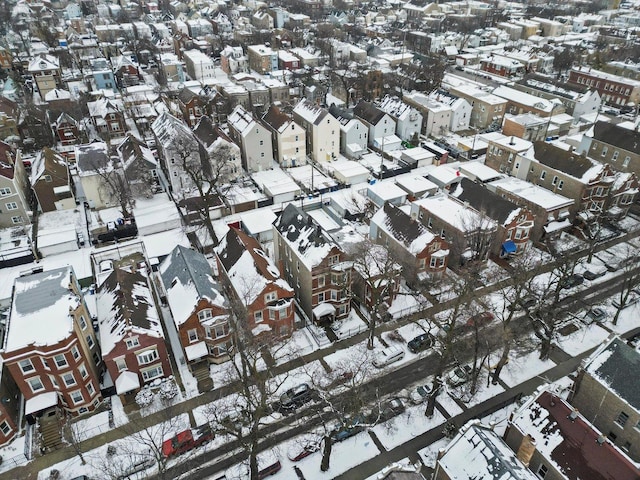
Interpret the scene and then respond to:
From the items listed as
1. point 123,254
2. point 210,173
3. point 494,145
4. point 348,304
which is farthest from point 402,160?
point 123,254

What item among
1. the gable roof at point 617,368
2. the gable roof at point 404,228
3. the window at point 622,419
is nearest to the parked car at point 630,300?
the gable roof at point 617,368

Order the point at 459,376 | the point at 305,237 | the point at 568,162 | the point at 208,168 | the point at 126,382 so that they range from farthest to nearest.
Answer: the point at 208,168
the point at 568,162
the point at 305,237
the point at 459,376
the point at 126,382

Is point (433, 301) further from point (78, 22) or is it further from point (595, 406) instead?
point (78, 22)

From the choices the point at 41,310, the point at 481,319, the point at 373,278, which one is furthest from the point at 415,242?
the point at 41,310

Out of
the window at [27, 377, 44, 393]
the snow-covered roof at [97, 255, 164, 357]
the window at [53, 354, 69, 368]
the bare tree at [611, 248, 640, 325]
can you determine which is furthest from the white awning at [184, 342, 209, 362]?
the bare tree at [611, 248, 640, 325]

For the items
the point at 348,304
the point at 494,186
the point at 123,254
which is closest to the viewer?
the point at 348,304

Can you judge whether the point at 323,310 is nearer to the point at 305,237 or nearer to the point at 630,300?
the point at 305,237
